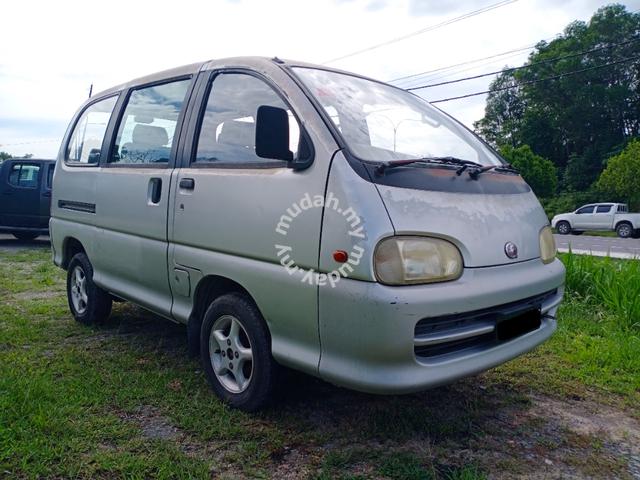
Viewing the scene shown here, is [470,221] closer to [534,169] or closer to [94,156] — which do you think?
[94,156]

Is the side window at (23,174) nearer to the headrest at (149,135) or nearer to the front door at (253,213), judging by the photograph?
the headrest at (149,135)

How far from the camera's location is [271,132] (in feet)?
7.40

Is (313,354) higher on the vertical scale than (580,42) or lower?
lower

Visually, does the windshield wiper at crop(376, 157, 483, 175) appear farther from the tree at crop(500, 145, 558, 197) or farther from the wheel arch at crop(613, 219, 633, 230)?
the tree at crop(500, 145, 558, 197)

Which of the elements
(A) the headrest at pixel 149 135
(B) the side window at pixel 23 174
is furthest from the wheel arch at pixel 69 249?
(B) the side window at pixel 23 174

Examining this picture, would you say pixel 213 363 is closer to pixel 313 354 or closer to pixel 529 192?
pixel 313 354

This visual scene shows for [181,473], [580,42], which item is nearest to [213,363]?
[181,473]

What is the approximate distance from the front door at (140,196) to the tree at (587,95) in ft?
152

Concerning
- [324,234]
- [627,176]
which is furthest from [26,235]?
[627,176]

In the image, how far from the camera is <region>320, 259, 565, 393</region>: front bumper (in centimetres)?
196

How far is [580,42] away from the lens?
153ft

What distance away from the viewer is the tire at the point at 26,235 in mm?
10391

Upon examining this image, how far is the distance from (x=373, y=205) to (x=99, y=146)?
275 centimetres

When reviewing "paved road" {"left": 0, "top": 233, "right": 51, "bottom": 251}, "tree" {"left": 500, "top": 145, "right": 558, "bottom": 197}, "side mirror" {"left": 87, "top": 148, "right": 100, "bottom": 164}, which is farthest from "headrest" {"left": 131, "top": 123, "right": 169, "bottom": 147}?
"tree" {"left": 500, "top": 145, "right": 558, "bottom": 197}
